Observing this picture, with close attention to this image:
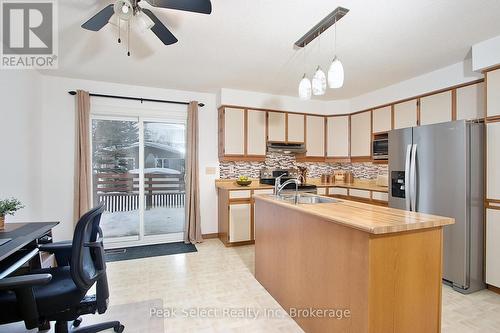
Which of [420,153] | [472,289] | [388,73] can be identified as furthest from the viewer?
[388,73]

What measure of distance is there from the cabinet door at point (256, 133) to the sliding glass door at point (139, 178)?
44.5 inches

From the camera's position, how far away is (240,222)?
381cm

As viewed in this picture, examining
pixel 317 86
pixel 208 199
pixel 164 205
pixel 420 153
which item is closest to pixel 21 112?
pixel 164 205

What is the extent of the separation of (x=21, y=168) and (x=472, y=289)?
4992 mm

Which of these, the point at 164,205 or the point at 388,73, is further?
the point at 164,205

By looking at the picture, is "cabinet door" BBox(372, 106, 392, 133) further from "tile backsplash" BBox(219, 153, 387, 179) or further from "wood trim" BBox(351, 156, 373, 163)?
"tile backsplash" BBox(219, 153, 387, 179)

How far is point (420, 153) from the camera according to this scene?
9.14ft

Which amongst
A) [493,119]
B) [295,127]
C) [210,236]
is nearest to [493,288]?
[493,119]

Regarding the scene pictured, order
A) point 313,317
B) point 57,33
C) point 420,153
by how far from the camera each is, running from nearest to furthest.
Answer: point 313,317
point 57,33
point 420,153

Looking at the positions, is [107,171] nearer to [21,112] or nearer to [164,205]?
[164,205]

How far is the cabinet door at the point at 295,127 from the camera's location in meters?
4.45

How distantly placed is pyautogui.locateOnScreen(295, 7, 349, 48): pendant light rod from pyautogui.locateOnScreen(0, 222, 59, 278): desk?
108 inches

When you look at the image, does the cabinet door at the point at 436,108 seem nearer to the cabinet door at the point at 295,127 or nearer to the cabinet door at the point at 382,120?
the cabinet door at the point at 382,120

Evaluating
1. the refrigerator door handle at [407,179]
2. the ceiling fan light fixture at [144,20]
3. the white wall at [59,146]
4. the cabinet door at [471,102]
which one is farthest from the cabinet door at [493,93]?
the white wall at [59,146]
